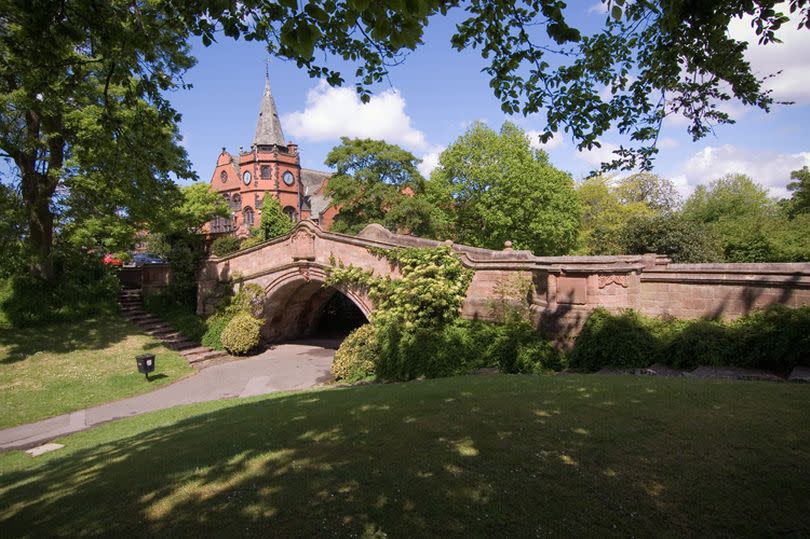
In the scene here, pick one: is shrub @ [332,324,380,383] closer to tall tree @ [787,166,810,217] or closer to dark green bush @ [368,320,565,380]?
dark green bush @ [368,320,565,380]

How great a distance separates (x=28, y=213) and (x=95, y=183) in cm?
319

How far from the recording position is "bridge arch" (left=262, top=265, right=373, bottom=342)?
15975 mm

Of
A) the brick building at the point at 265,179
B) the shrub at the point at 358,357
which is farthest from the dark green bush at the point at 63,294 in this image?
the brick building at the point at 265,179

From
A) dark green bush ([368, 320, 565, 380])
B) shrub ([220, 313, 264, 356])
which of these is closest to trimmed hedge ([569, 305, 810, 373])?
dark green bush ([368, 320, 565, 380])

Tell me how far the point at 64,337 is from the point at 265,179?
35616 mm

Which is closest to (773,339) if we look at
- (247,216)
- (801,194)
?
(801,194)

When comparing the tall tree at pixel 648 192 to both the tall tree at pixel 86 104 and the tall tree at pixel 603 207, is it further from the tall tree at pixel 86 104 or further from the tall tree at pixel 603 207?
the tall tree at pixel 86 104

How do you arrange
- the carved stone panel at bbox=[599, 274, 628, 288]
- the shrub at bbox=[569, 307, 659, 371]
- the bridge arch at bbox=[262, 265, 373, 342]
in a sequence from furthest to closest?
the bridge arch at bbox=[262, 265, 373, 342]
the carved stone panel at bbox=[599, 274, 628, 288]
the shrub at bbox=[569, 307, 659, 371]

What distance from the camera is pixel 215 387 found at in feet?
41.8

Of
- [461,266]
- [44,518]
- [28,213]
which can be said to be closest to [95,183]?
[28,213]

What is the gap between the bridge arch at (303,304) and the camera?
15975 mm

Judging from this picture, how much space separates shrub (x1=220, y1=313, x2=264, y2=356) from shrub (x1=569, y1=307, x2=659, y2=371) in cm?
1181

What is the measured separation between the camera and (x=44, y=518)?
135 inches

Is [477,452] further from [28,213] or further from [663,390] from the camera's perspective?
[28,213]
